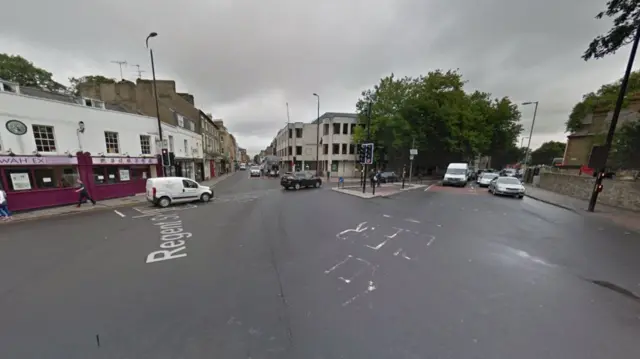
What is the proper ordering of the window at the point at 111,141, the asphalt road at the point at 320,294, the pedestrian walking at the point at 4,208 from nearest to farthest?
1. the asphalt road at the point at 320,294
2. the pedestrian walking at the point at 4,208
3. the window at the point at 111,141

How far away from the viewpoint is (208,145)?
33250 millimetres

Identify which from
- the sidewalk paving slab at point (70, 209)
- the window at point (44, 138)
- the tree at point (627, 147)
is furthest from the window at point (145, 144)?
the tree at point (627, 147)

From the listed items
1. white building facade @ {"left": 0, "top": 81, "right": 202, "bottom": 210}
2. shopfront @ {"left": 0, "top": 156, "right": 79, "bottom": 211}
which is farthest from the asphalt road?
white building facade @ {"left": 0, "top": 81, "right": 202, "bottom": 210}

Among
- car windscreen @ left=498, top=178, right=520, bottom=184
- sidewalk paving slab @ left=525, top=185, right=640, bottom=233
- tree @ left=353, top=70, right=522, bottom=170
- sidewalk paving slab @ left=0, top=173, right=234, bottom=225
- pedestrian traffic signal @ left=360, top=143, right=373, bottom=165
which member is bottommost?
sidewalk paving slab @ left=0, top=173, right=234, bottom=225

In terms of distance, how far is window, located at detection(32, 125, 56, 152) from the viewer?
11844 millimetres

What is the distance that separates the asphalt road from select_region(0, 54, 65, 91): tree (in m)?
27.2

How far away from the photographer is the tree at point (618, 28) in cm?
1003

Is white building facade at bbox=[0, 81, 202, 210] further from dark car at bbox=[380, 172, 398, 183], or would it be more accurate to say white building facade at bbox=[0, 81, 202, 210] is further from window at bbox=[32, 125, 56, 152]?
dark car at bbox=[380, 172, 398, 183]

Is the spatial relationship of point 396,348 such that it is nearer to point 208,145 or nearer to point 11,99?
point 11,99

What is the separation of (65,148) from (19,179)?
242cm

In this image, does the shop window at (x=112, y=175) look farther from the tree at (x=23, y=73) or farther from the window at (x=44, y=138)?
the tree at (x=23, y=73)

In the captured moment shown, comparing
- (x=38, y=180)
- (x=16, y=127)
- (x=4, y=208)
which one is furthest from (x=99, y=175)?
(x=4, y=208)

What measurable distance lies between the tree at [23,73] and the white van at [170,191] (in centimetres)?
2382

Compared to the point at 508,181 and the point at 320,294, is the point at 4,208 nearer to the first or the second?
the point at 320,294
